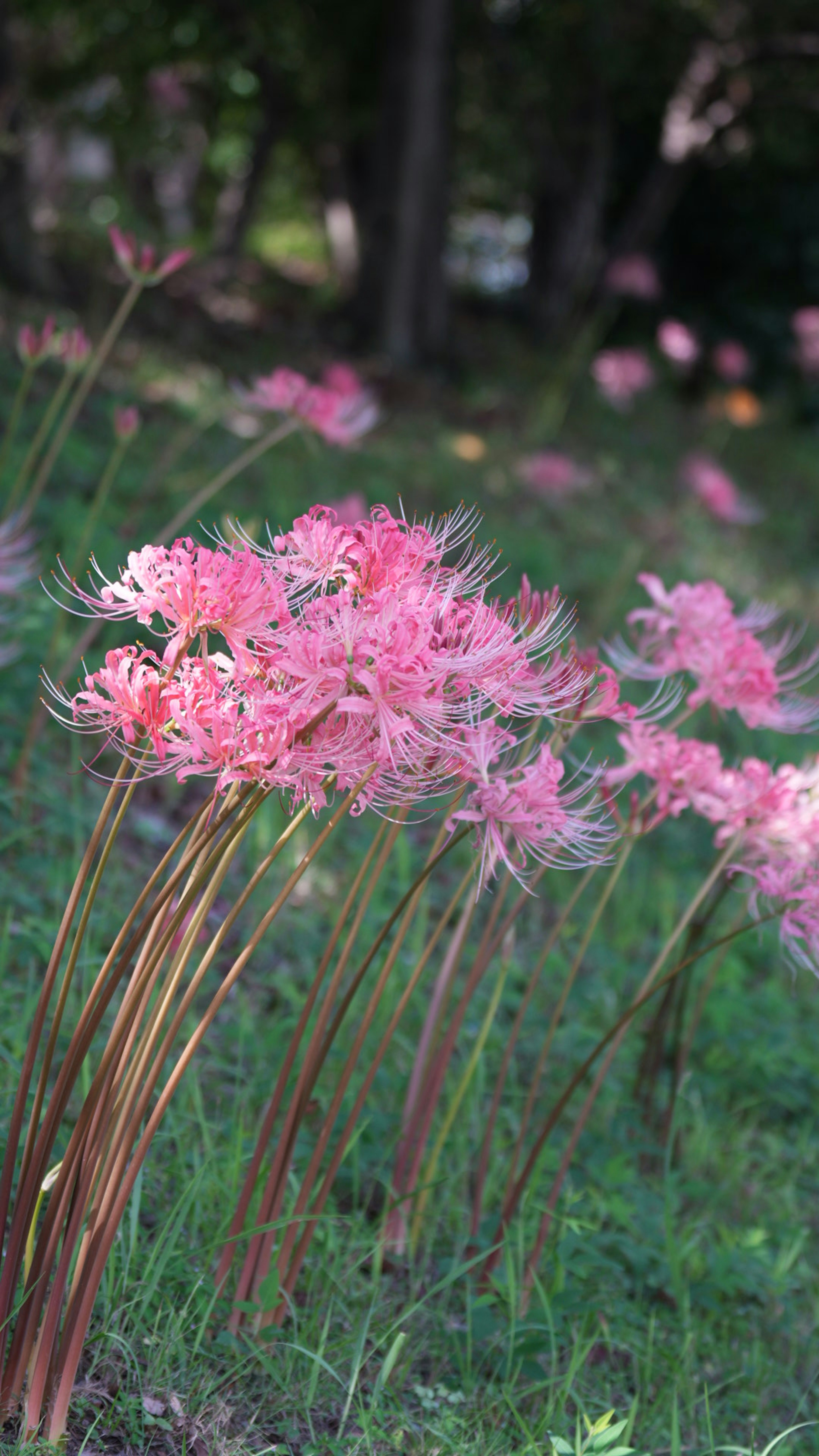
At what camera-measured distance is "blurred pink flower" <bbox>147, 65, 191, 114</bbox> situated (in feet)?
29.6

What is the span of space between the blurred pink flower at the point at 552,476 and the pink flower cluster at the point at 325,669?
5085mm

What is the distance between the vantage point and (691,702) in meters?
2.07

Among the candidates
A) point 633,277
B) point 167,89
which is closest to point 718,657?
point 633,277

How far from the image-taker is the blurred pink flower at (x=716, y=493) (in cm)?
571

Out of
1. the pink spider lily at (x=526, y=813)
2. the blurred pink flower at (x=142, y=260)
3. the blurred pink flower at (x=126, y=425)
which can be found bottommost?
the pink spider lily at (x=526, y=813)

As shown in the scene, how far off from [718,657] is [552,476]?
456 centimetres

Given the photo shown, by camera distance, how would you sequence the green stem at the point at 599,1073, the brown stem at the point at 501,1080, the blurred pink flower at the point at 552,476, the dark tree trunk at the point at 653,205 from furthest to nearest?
the dark tree trunk at the point at 653,205, the blurred pink flower at the point at 552,476, the brown stem at the point at 501,1080, the green stem at the point at 599,1073

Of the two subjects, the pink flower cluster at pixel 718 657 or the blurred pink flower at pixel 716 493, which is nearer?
the pink flower cluster at pixel 718 657

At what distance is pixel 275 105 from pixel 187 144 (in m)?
3.06

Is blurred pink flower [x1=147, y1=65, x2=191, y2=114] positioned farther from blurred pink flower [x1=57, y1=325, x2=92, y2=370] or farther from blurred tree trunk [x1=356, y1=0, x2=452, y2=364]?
blurred pink flower [x1=57, y1=325, x2=92, y2=370]

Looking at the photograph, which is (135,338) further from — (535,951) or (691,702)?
(691,702)

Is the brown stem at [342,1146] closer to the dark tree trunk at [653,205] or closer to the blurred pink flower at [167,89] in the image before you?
the blurred pink flower at [167,89]

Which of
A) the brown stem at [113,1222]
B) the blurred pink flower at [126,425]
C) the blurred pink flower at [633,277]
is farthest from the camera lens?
the blurred pink flower at [633,277]

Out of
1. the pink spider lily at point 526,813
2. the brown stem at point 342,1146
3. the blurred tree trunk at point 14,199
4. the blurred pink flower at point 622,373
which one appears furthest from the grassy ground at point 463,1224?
the blurred tree trunk at point 14,199
